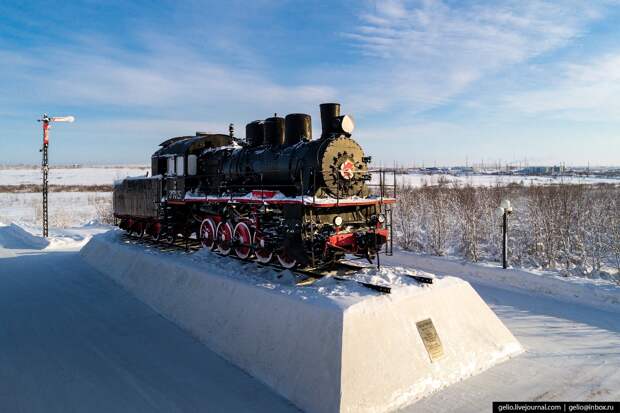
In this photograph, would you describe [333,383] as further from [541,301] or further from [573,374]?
[541,301]

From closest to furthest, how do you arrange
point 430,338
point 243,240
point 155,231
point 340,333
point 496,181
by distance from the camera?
point 340,333
point 430,338
point 243,240
point 155,231
point 496,181

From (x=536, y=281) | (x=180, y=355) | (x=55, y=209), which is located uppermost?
(x=55, y=209)

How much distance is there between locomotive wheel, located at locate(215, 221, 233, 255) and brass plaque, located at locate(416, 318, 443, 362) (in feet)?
16.6

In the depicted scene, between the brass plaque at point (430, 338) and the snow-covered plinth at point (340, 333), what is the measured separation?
0.24 feet

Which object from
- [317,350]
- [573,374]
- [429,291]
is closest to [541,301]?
[573,374]

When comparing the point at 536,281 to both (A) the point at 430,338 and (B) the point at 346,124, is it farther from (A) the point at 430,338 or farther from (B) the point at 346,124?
(B) the point at 346,124

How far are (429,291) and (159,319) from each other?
518cm

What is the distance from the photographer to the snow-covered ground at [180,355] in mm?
5105

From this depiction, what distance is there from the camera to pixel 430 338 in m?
5.93

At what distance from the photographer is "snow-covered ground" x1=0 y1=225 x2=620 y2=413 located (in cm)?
511

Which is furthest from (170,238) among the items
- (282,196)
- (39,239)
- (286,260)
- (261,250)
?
(39,239)

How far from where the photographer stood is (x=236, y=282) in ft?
23.4

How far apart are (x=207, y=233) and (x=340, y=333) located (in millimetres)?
6296

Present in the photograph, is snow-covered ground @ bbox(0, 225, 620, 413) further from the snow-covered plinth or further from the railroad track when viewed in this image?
the railroad track
